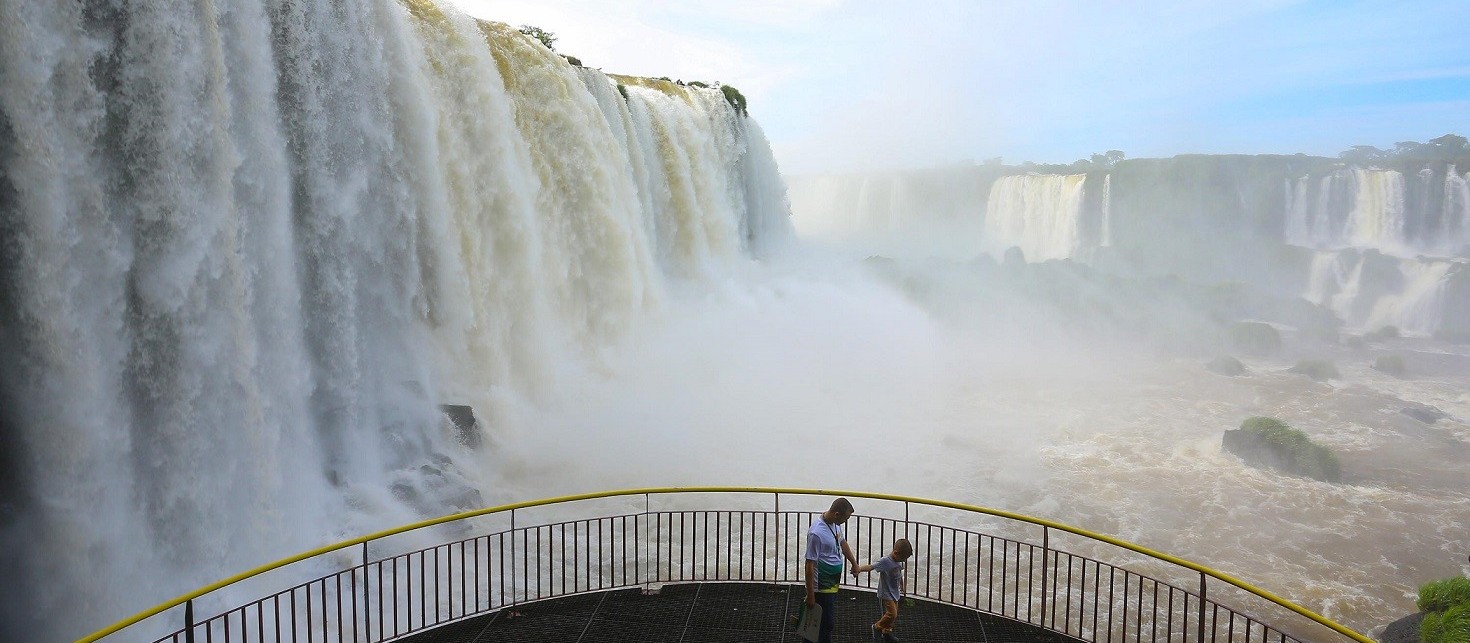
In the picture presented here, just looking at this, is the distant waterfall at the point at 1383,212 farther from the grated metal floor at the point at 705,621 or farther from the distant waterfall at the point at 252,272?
the grated metal floor at the point at 705,621

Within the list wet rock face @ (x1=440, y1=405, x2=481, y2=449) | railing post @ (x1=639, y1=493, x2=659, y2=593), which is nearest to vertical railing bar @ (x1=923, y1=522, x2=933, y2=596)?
railing post @ (x1=639, y1=493, x2=659, y2=593)

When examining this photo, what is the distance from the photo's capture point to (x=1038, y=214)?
5309 cm

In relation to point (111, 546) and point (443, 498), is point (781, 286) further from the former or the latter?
point (111, 546)

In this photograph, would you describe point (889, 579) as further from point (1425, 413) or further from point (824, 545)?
point (1425, 413)

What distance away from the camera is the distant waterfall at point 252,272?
30.3 feet

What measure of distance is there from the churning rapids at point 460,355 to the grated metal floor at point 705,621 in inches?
186

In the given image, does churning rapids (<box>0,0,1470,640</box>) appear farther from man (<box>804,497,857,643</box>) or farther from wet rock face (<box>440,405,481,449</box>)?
man (<box>804,497,857,643</box>)

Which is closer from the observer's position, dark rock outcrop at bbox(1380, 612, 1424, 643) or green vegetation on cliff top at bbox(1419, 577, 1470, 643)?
green vegetation on cliff top at bbox(1419, 577, 1470, 643)

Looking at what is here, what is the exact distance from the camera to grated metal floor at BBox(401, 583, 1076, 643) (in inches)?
319

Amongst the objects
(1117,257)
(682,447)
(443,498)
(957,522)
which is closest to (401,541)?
(443,498)

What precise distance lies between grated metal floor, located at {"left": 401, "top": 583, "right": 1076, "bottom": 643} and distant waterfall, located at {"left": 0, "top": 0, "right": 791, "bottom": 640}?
4.55m

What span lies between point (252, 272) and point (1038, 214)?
48277mm

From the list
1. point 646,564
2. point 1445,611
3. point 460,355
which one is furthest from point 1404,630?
point 460,355

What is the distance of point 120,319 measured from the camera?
9.95 metres
